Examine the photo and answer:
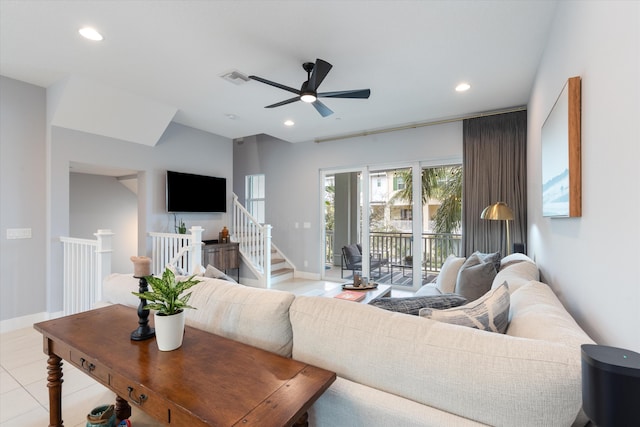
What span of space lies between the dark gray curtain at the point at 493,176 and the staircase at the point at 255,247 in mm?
3248

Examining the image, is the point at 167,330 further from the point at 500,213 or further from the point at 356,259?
the point at 356,259

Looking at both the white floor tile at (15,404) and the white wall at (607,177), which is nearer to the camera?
the white wall at (607,177)

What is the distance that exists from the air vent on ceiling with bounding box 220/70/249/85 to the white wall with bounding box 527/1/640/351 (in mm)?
2755

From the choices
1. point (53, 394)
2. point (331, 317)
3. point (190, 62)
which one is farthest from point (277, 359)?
point (190, 62)

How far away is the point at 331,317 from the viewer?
1190mm

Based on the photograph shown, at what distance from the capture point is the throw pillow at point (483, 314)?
120 centimetres

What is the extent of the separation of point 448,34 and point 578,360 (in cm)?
258

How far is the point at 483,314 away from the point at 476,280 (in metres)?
1.32

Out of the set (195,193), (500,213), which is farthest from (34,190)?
(500,213)

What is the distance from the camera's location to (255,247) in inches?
221

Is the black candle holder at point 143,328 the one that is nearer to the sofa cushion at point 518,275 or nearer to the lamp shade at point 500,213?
the sofa cushion at point 518,275

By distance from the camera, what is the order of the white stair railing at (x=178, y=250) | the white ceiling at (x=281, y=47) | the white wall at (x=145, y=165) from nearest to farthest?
the white ceiling at (x=281, y=47) < the white wall at (x=145, y=165) < the white stair railing at (x=178, y=250)

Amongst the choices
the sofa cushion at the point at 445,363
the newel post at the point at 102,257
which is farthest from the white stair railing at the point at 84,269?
the sofa cushion at the point at 445,363

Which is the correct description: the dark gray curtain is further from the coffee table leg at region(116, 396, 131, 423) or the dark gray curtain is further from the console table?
the coffee table leg at region(116, 396, 131, 423)
